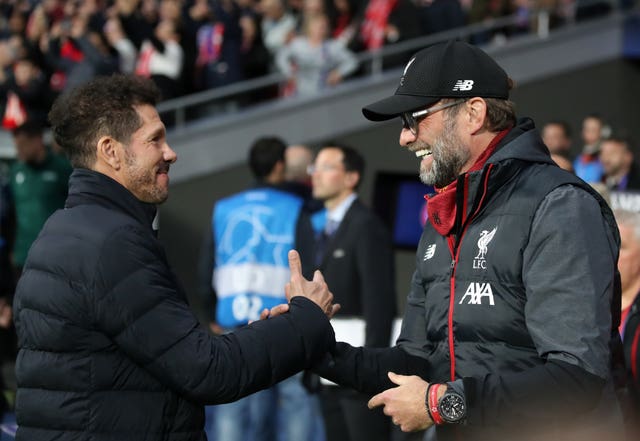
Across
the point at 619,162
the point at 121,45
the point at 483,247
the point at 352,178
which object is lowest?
the point at 619,162

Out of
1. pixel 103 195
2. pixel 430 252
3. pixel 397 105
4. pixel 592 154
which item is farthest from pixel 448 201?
pixel 592 154

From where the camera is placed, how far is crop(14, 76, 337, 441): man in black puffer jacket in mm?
3369

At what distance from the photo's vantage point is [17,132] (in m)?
10.3

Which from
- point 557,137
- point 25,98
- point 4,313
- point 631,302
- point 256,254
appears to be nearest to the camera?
point 631,302

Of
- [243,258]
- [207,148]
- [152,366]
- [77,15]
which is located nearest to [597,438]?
[152,366]

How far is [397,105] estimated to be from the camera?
11.8ft

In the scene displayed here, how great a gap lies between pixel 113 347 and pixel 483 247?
3.86ft

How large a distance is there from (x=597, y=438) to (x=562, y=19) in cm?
1314

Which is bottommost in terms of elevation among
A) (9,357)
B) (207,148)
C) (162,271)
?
(9,357)

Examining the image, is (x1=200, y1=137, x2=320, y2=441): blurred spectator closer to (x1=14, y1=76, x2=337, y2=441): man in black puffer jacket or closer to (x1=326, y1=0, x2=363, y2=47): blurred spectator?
(x1=14, y1=76, x2=337, y2=441): man in black puffer jacket

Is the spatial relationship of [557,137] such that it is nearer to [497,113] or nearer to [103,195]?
[497,113]

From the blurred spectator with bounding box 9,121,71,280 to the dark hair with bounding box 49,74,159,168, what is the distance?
6690 millimetres

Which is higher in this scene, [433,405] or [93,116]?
[93,116]

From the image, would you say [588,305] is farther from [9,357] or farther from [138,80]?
[9,357]
